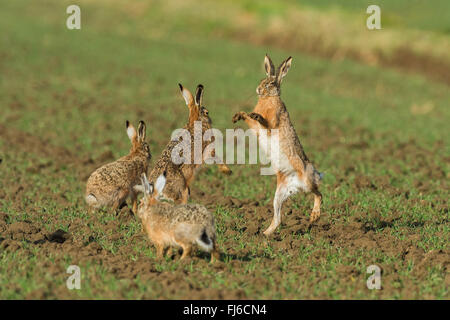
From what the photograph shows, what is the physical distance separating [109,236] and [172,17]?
28.5 metres

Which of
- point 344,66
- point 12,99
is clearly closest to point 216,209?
point 12,99

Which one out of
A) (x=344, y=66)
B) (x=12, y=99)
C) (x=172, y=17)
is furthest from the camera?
(x=172, y=17)

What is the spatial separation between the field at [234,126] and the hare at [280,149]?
0.43 m

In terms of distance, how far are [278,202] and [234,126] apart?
→ 864cm

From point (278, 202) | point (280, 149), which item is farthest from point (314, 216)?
point (280, 149)

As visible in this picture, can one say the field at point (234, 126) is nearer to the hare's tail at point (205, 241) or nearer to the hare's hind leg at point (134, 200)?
the hare's hind leg at point (134, 200)

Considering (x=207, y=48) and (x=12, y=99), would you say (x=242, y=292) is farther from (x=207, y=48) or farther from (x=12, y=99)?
(x=207, y=48)

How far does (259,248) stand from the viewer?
320 inches

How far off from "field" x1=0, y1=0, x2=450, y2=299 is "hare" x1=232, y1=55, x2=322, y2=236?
432 mm

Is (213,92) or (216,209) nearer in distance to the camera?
(216,209)

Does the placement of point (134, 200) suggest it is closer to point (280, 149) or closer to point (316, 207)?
point (280, 149)

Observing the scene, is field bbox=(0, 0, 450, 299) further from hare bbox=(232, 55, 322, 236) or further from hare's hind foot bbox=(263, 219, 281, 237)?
hare bbox=(232, 55, 322, 236)

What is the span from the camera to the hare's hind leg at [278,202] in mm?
8727

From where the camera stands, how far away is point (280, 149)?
8.95 metres
